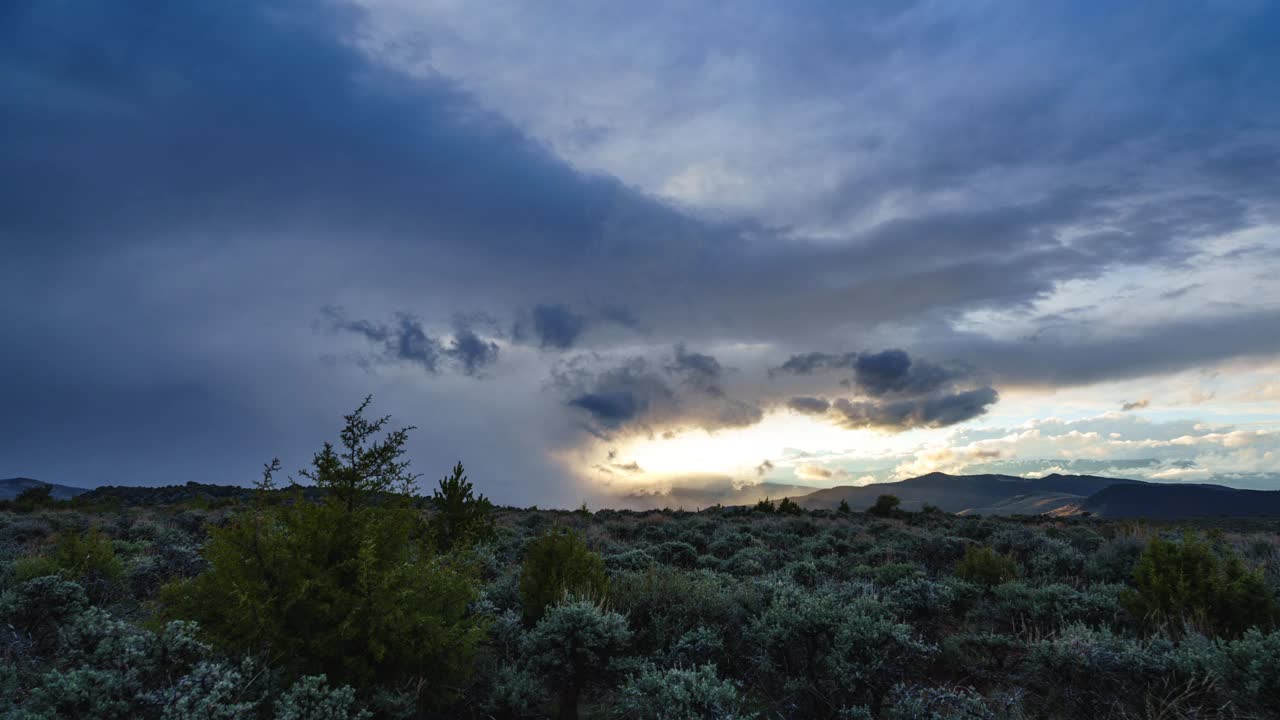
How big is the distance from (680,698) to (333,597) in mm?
3408

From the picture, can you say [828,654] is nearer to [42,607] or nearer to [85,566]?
[42,607]

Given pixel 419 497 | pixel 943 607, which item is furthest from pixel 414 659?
pixel 943 607


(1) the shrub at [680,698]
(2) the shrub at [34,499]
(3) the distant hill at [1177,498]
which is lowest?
(3) the distant hill at [1177,498]

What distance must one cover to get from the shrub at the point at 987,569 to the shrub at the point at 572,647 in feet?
32.6

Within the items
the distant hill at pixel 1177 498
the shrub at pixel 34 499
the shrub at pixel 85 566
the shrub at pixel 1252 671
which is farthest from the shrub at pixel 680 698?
the distant hill at pixel 1177 498

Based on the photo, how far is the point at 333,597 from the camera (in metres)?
5.76

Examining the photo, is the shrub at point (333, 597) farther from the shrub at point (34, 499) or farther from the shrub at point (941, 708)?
the shrub at point (34, 499)

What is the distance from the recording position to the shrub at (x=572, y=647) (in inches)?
285

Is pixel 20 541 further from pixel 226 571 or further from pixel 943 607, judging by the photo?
pixel 943 607

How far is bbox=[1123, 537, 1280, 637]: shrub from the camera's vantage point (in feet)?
31.1

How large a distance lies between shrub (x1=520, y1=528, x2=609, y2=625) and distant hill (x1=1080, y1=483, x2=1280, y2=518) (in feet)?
368

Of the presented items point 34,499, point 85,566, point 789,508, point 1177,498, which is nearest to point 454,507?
point 85,566

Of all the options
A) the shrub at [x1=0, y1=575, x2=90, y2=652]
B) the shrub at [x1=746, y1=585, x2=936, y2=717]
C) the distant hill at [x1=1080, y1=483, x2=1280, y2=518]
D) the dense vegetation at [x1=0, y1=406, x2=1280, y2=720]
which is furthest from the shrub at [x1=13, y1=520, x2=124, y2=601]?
the distant hill at [x1=1080, y1=483, x2=1280, y2=518]

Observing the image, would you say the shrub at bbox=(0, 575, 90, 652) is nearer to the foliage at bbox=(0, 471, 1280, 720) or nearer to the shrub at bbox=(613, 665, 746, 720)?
the foliage at bbox=(0, 471, 1280, 720)
